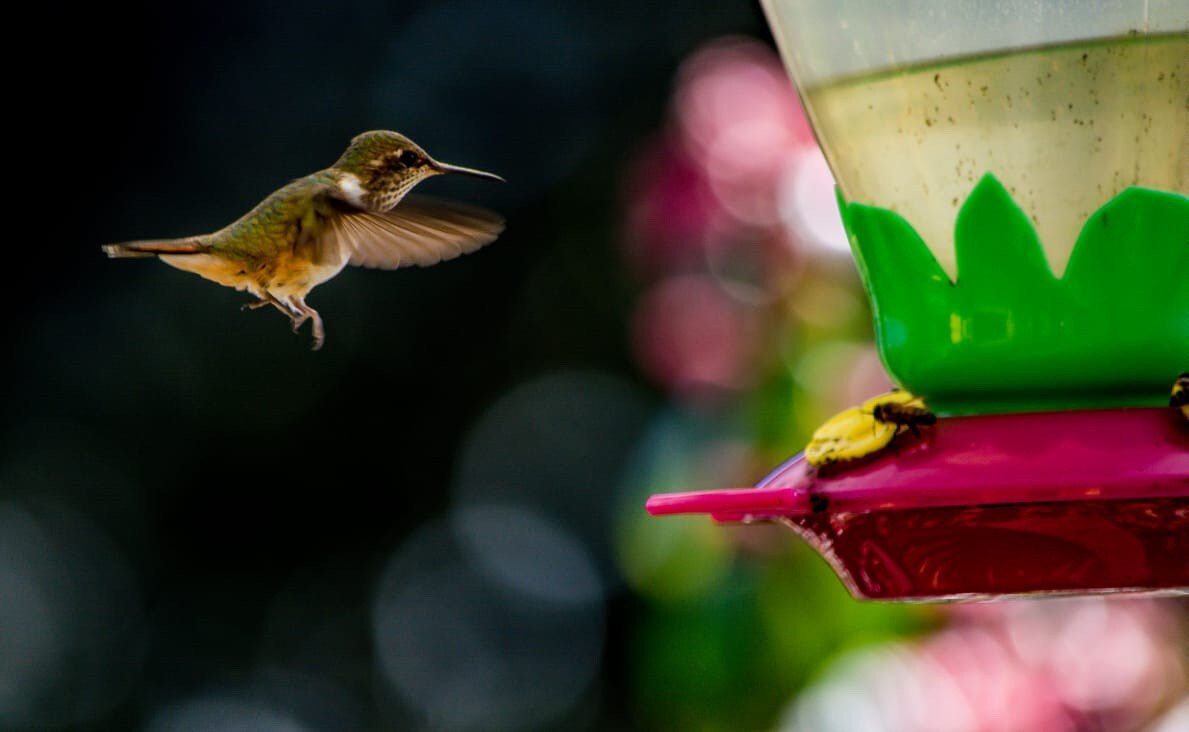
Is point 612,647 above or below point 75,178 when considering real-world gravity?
below

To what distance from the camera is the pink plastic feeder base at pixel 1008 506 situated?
5.51ft

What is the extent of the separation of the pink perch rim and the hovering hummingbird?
28.2 inches

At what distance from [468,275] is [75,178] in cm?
159

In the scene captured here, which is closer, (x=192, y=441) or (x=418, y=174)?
(x=418, y=174)

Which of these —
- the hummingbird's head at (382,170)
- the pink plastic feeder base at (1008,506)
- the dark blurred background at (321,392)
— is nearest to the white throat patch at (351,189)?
the hummingbird's head at (382,170)

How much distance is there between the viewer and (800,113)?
3.29m

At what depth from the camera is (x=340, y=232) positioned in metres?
2.54

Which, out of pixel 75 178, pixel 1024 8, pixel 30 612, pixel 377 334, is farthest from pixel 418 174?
pixel 30 612

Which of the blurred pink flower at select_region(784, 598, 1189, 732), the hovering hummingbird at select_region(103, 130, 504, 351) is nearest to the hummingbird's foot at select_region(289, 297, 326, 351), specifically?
the hovering hummingbird at select_region(103, 130, 504, 351)

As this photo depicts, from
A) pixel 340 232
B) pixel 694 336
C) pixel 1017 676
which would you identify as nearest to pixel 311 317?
pixel 340 232

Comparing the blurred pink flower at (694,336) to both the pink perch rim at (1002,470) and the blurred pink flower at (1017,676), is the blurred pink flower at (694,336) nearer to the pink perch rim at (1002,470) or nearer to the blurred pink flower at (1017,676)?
the blurred pink flower at (1017,676)

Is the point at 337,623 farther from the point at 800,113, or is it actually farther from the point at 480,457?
the point at 800,113

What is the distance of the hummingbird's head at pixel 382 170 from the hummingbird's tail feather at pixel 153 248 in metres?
0.25

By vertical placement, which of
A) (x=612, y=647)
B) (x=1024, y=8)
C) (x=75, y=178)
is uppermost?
(x=1024, y=8)
